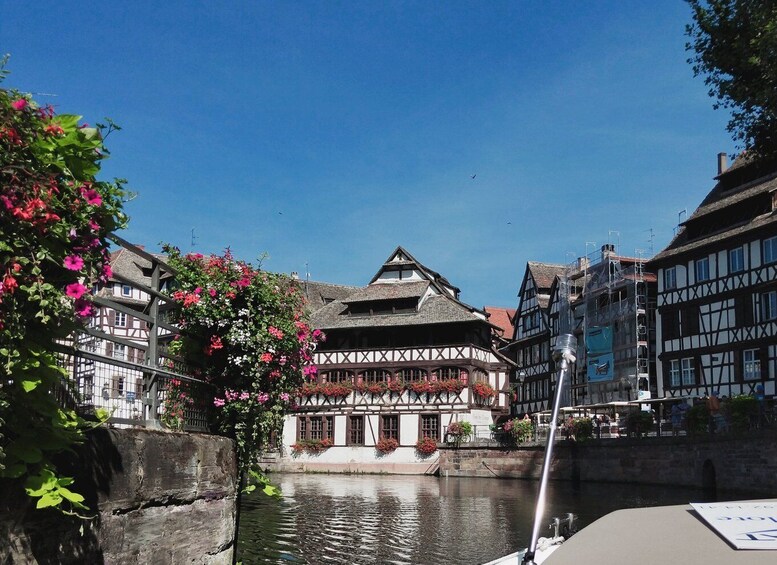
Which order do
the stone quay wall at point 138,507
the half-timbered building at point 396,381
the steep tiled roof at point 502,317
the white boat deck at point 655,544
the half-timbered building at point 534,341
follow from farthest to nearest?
the steep tiled roof at point 502,317
the half-timbered building at point 534,341
the half-timbered building at point 396,381
the stone quay wall at point 138,507
the white boat deck at point 655,544

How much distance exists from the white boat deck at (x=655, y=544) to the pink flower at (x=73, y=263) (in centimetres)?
305

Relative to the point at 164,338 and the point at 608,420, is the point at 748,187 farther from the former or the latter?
the point at 164,338

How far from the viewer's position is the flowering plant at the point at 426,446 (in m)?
48.0

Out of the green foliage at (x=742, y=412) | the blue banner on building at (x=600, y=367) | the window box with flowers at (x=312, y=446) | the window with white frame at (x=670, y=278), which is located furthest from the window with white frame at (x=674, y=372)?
the window box with flowers at (x=312, y=446)

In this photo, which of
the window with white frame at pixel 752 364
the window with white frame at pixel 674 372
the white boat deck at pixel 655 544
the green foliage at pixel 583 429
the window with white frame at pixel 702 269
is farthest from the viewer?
the window with white frame at pixel 674 372

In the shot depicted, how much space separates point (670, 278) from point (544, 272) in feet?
63.8

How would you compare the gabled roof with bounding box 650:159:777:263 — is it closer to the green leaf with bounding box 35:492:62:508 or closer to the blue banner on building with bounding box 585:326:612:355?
the blue banner on building with bounding box 585:326:612:355

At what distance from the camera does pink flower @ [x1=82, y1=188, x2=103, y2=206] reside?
5.11 metres

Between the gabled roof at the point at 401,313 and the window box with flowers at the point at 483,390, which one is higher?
the gabled roof at the point at 401,313

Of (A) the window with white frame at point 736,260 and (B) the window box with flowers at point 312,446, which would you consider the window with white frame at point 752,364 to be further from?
(B) the window box with flowers at point 312,446

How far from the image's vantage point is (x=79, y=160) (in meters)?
5.11

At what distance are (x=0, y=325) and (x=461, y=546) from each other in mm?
13348

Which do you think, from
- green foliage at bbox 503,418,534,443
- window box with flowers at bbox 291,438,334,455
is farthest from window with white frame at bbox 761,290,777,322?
window box with flowers at bbox 291,438,334,455

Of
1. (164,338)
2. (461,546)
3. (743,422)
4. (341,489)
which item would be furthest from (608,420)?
(164,338)
